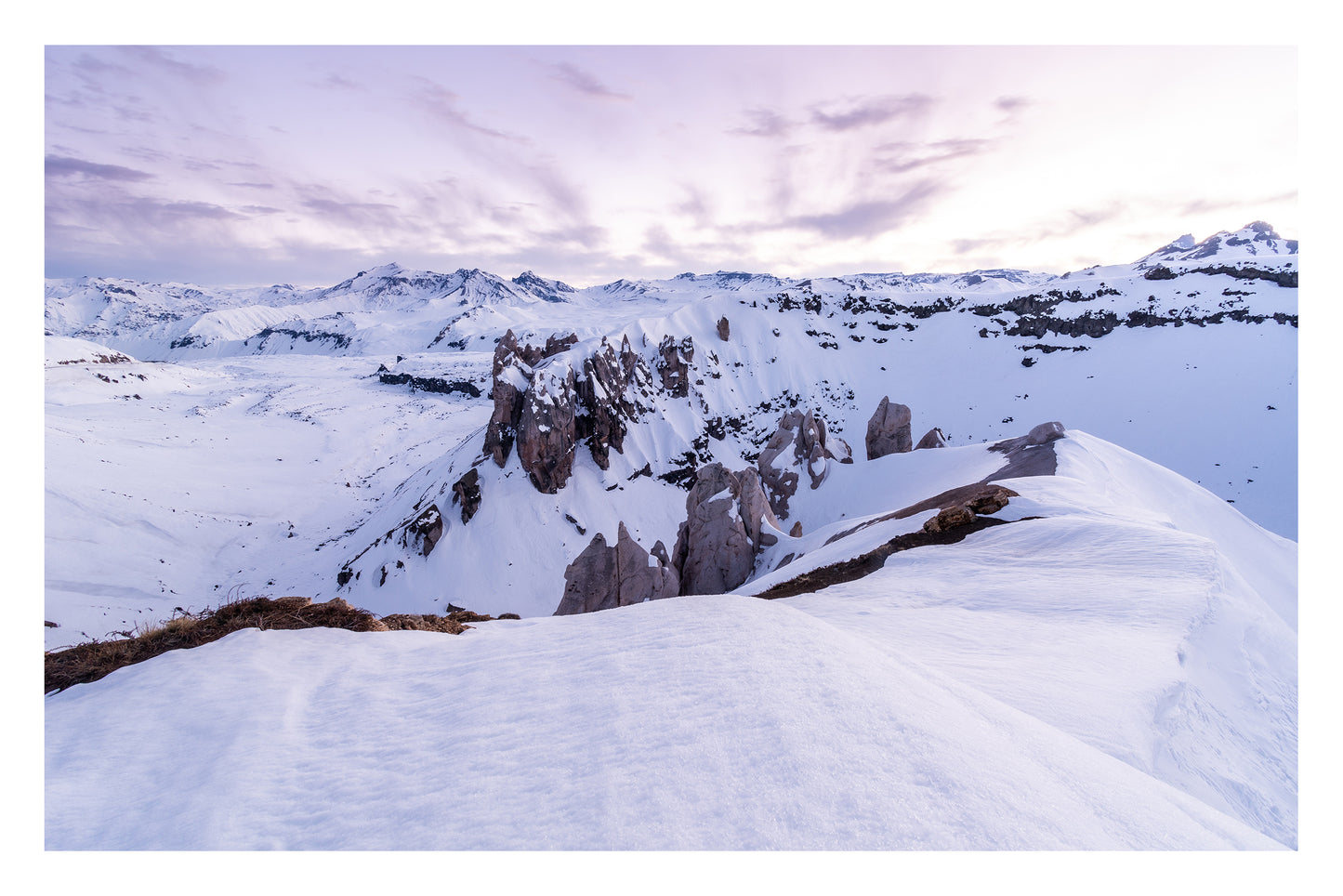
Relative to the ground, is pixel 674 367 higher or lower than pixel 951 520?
higher

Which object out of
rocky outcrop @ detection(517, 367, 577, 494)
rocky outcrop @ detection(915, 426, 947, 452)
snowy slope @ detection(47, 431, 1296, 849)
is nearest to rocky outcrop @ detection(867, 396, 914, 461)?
rocky outcrop @ detection(915, 426, 947, 452)

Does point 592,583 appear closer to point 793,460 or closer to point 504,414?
point 793,460

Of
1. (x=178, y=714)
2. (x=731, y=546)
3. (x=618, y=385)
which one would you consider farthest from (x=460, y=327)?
(x=178, y=714)

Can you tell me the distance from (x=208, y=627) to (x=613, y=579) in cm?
1604

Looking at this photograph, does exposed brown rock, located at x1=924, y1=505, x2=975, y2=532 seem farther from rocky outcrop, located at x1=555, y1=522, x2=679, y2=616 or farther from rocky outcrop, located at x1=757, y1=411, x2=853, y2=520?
rocky outcrop, located at x1=757, y1=411, x2=853, y2=520

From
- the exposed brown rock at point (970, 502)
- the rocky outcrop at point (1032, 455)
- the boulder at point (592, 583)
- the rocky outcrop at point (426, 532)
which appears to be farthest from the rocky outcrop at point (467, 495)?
the rocky outcrop at point (1032, 455)

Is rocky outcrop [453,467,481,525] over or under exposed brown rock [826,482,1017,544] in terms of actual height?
under

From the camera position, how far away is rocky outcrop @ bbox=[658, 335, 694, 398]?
2132 inches

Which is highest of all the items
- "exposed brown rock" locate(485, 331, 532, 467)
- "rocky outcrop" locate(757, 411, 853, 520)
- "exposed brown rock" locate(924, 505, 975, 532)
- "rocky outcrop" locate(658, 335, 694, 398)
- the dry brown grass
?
"rocky outcrop" locate(658, 335, 694, 398)

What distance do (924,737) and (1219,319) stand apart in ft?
295

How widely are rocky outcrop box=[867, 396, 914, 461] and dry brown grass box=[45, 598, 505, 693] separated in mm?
35843

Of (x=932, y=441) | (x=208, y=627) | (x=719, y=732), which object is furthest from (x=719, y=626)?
(x=932, y=441)

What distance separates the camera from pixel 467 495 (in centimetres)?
3584

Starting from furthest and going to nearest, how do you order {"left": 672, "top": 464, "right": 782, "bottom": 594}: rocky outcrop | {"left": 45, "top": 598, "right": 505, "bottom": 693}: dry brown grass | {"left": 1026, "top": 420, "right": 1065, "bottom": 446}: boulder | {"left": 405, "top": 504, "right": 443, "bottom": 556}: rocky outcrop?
{"left": 405, "top": 504, "right": 443, "bottom": 556}: rocky outcrop
{"left": 672, "top": 464, "right": 782, "bottom": 594}: rocky outcrop
{"left": 1026, "top": 420, "right": 1065, "bottom": 446}: boulder
{"left": 45, "top": 598, "right": 505, "bottom": 693}: dry brown grass
